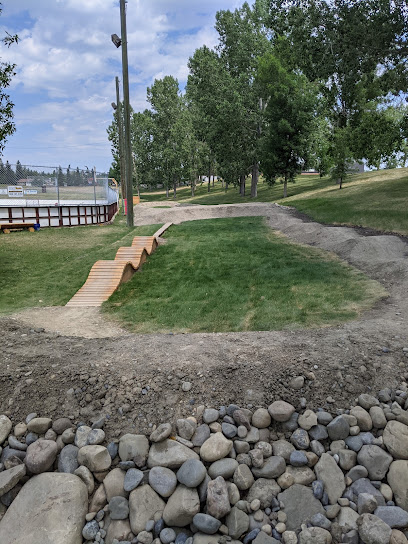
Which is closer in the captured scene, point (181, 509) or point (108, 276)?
point (181, 509)

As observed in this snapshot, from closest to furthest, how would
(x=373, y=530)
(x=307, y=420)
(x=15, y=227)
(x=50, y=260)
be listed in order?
(x=373, y=530) < (x=307, y=420) < (x=50, y=260) < (x=15, y=227)

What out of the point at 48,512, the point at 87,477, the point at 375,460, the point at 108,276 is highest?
the point at 108,276

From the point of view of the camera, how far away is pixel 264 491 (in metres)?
3.47

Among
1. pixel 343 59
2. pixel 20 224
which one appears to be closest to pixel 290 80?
pixel 343 59

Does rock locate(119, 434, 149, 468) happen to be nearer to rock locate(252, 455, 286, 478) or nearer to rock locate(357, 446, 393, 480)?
rock locate(252, 455, 286, 478)

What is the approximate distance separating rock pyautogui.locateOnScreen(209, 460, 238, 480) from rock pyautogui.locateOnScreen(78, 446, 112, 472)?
95 cm

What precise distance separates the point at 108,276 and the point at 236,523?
8.76m

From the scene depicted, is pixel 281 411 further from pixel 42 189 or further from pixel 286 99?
pixel 286 99

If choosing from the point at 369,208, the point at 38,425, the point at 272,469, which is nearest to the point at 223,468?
the point at 272,469

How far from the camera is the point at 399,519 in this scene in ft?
10.3

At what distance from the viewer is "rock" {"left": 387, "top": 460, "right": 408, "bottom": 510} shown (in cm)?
337

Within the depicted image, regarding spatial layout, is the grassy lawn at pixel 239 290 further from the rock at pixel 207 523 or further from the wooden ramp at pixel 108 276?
the rock at pixel 207 523

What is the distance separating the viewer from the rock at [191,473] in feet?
11.3

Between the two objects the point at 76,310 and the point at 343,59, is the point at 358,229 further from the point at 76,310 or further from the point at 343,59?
the point at 76,310
